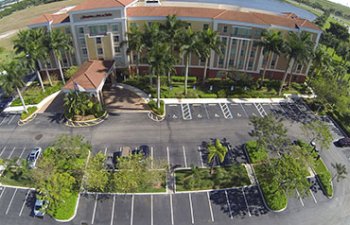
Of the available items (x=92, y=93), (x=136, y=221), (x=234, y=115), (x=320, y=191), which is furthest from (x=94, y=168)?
(x=320, y=191)

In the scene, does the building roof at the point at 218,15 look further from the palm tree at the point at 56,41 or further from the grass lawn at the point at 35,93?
the grass lawn at the point at 35,93

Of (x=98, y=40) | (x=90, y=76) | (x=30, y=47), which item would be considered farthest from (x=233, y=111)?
(x=30, y=47)

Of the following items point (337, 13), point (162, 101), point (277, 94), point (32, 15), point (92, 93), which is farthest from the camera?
point (337, 13)

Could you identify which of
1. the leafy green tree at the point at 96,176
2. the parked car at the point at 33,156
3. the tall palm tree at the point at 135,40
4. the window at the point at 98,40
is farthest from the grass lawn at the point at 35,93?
the leafy green tree at the point at 96,176

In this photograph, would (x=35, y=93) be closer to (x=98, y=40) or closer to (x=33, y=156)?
(x=98, y=40)

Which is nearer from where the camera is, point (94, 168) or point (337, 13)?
point (94, 168)

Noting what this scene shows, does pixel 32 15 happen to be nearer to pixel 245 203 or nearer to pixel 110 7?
pixel 110 7

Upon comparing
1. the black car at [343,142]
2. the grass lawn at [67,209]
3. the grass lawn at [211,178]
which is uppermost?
the black car at [343,142]
